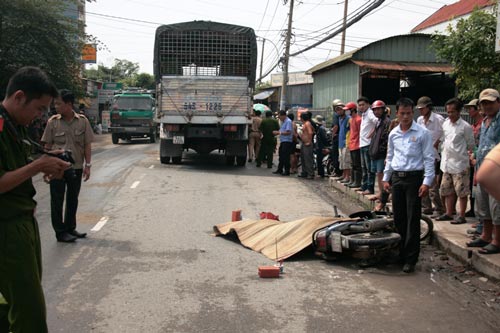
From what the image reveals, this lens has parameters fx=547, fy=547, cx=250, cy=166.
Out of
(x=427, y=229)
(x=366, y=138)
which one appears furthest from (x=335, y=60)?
(x=427, y=229)

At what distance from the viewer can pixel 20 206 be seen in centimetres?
304

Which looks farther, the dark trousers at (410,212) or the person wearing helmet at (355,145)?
the person wearing helmet at (355,145)

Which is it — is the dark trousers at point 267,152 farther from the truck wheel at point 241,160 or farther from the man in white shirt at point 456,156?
the man in white shirt at point 456,156

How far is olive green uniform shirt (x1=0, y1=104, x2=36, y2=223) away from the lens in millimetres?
2955

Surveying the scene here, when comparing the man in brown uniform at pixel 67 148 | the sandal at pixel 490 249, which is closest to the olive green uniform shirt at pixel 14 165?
the man in brown uniform at pixel 67 148

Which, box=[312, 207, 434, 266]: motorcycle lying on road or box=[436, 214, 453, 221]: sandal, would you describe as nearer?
box=[312, 207, 434, 266]: motorcycle lying on road

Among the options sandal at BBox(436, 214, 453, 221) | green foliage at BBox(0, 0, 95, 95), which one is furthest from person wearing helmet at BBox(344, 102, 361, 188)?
green foliage at BBox(0, 0, 95, 95)

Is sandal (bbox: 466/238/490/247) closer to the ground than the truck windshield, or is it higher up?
closer to the ground

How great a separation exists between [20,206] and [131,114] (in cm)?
2504

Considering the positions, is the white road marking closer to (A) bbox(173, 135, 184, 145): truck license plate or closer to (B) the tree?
(B) the tree

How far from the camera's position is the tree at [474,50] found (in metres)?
8.72

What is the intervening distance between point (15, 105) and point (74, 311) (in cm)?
240

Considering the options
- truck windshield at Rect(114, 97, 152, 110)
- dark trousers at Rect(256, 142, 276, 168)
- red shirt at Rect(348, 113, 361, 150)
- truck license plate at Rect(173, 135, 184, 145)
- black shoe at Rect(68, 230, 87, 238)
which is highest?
truck windshield at Rect(114, 97, 152, 110)

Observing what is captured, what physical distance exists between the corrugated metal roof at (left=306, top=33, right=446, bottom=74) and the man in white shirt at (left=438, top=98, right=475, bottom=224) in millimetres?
13023
